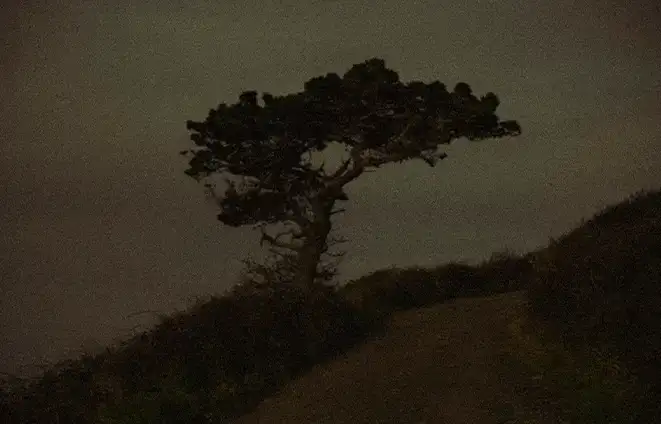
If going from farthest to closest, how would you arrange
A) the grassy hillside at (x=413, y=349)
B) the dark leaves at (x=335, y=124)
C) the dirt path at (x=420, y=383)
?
the dark leaves at (x=335, y=124) → the dirt path at (x=420, y=383) → the grassy hillside at (x=413, y=349)

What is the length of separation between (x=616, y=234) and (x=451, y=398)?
384 cm

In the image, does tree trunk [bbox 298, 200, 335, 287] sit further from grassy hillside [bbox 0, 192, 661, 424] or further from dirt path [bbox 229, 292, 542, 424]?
dirt path [bbox 229, 292, 542, 424]

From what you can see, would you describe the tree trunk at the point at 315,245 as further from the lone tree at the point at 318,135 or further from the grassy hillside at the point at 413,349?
the grassy hillside at the point at 413,349

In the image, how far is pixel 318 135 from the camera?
1719 centimetres

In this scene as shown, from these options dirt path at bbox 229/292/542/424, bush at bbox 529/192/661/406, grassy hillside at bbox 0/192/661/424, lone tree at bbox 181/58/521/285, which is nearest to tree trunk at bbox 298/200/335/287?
lone tree at bbox 181/58/521/285

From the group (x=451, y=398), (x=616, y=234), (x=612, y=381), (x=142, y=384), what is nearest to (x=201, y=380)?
(x=142, y=384)

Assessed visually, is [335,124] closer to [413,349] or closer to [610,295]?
[413,349]

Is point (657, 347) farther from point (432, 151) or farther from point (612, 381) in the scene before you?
point (432, 151)

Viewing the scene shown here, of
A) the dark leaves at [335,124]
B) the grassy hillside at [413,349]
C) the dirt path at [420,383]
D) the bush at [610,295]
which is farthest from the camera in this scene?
the dark leaves at [335,124]

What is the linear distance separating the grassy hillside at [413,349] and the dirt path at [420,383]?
4 cm

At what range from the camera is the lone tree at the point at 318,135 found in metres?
16.7

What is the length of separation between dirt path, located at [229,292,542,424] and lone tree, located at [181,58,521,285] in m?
5.78

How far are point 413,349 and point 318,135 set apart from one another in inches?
299

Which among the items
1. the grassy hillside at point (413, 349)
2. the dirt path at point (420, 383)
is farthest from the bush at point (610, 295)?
the dirt path at point (420, 383)
